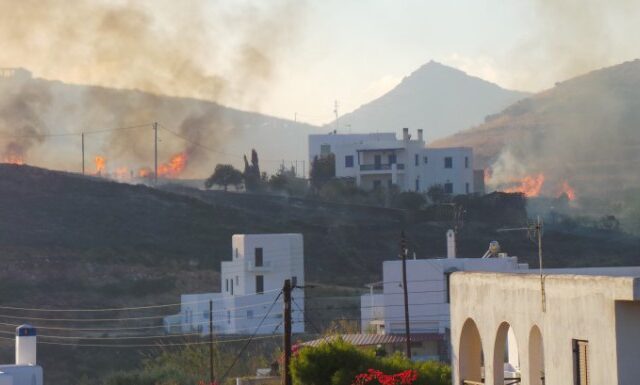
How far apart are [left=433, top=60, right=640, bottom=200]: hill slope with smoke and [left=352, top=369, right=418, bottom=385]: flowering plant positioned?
12863cm

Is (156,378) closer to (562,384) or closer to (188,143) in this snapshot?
(562,384)

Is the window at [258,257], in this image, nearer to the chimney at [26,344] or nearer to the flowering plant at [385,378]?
the chimney at [26,344]

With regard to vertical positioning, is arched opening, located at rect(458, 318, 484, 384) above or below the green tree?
below

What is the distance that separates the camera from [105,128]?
149125mm

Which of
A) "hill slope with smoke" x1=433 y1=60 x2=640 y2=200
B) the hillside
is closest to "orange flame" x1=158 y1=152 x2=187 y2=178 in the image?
the hillside

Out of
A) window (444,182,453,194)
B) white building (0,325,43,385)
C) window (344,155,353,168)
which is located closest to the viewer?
white building (0,325,43,385)

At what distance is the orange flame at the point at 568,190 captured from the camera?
152550 millimetres

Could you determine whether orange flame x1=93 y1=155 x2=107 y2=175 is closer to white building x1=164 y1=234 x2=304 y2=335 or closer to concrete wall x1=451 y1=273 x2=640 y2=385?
white building x1=164 y1=234 x2=304 y2=335

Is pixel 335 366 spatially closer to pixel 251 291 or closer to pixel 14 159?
pixel 251 291

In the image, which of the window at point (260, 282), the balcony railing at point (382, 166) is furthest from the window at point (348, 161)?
the window at point (260, 282)

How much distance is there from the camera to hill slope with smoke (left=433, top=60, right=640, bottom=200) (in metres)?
165

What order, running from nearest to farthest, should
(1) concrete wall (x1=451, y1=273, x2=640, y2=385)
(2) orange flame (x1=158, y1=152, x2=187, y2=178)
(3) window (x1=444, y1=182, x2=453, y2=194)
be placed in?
(1) concrete wall (x1=451, y1=273, x2=640, y2=385) → (3) window (x1=444, y1=182, x2=453, y2=194) → (2) orange flame (x1=158, y1=152, x2=187, y2=178)

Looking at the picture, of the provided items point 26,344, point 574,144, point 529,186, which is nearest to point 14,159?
point 529,186

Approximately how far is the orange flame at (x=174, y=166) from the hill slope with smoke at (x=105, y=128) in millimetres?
189
